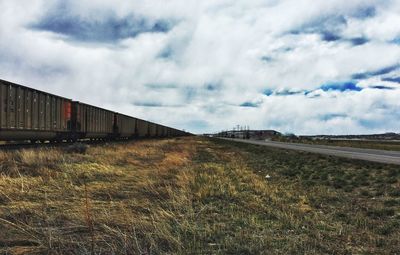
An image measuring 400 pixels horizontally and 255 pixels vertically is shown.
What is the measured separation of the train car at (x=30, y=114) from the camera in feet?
57.2

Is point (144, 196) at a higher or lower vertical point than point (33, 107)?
lower

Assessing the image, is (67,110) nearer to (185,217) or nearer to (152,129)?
(185,217)

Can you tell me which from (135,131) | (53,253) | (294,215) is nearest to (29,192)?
(53,253)

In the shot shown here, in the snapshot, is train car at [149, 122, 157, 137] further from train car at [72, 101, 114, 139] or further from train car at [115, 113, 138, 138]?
train car at [72, 101, 114, 139]

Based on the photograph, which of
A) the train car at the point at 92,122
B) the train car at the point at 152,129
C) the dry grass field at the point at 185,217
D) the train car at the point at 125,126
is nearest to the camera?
the dry grass field at the point at 185,217

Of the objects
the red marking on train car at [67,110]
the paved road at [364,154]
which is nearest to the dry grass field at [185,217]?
the paved road at [364,154]

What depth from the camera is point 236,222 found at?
7.44m

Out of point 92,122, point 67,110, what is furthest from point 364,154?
point 67,110

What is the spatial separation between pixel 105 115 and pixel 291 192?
97.1 feet

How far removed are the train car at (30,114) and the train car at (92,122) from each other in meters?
2.02

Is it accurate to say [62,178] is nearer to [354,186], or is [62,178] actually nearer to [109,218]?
[109,218]

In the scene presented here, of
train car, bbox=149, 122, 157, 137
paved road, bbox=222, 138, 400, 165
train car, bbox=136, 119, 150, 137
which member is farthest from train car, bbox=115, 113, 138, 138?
paved road, bbox=222, 138, 400, 165

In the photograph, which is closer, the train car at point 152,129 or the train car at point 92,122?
the train car at point 92,122

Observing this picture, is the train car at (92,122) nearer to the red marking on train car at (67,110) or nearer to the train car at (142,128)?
the red marking on train car at (67,110)
